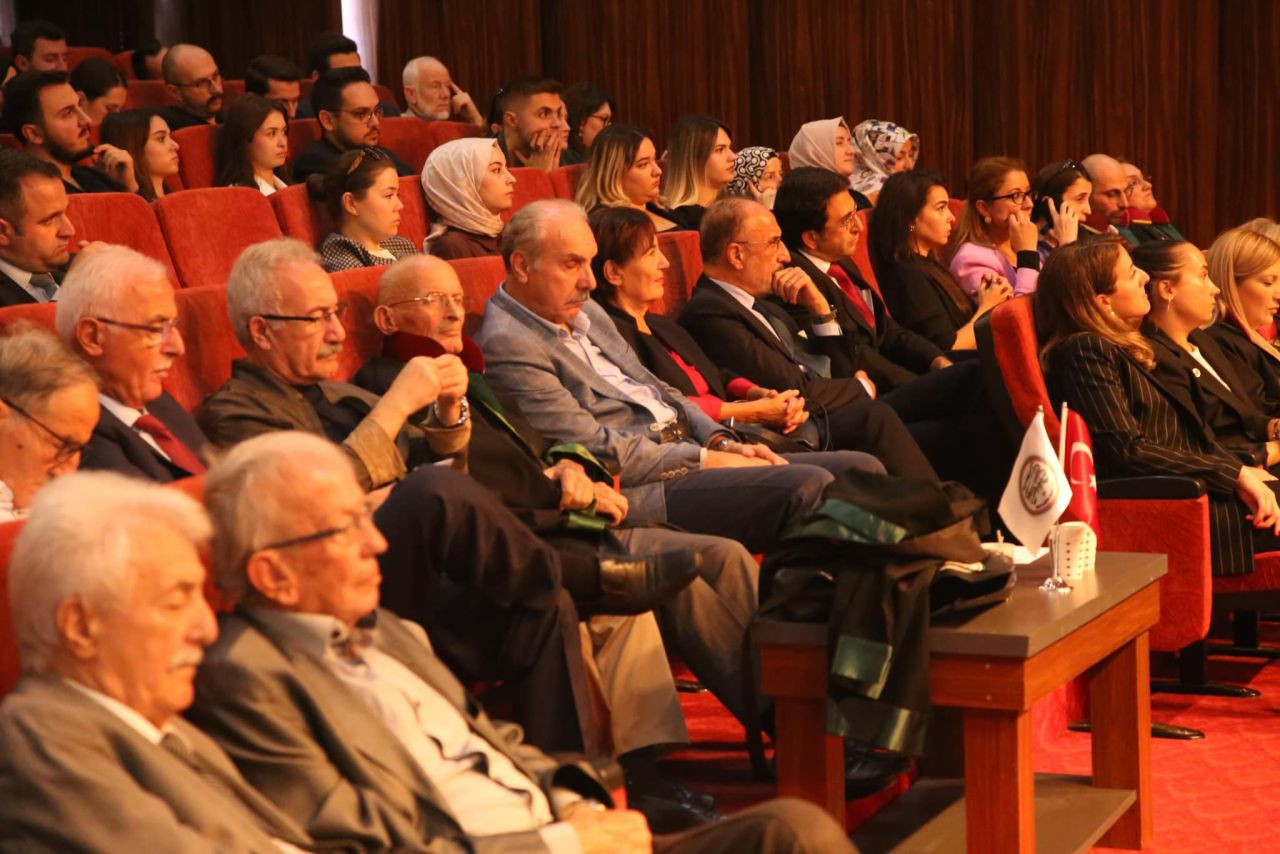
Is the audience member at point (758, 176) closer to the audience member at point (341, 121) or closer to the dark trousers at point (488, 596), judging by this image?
the audience member at point (341, 121)

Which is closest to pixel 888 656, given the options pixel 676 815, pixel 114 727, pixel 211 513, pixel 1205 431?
pixel 676 815

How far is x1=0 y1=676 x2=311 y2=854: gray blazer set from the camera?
136cm

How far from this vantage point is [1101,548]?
3.42m

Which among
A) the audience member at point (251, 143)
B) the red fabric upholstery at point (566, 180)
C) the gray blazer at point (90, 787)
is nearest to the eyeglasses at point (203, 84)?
the audience member at point (251, 143)

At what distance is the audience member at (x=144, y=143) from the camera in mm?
5133

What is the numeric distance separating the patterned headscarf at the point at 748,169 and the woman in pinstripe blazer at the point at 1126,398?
7.35ft

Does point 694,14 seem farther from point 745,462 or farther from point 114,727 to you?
point 114,727

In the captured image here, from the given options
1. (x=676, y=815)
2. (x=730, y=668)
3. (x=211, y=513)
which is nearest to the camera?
(x=211, y=513)

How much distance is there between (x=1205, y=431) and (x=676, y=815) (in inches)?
70.4

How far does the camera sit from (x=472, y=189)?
4629 mm

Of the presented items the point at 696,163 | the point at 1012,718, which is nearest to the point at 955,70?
the point at 696,163

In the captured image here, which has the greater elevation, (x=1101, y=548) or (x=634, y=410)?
(x=634, y=410)

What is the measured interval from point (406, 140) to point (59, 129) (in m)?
1.84

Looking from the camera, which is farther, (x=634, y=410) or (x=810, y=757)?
(x=634, y=410)
